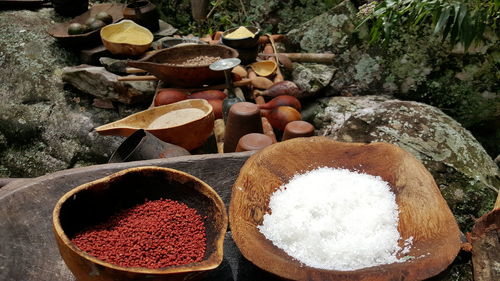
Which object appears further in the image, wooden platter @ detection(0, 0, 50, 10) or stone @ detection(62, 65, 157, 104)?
wooden platter @ detection(0, 0, 50, 10)

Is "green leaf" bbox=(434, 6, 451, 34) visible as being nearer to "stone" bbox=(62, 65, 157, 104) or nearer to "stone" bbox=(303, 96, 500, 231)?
"stone" bbox=(303, 96, 500, 231)

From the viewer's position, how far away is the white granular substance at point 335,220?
109 cm

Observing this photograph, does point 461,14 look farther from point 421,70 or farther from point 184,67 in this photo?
point 184,67

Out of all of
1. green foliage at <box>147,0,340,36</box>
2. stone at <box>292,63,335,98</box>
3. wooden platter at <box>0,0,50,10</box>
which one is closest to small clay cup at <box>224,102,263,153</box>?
stone at <box>292,63,335,98</box>

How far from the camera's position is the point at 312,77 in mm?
3225

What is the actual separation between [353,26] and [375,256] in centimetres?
276

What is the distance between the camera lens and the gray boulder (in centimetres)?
326

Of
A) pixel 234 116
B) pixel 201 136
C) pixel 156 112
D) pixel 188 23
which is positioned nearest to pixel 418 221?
pixel 234 116

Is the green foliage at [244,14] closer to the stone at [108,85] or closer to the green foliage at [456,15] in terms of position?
the stone at [108,85]

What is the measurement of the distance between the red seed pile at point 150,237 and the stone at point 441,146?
1472 mm

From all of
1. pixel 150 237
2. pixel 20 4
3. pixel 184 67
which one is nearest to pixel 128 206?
pixel 150 237

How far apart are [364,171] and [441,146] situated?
121 cm

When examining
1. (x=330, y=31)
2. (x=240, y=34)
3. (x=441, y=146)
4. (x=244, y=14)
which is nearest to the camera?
(x=441, y=146)

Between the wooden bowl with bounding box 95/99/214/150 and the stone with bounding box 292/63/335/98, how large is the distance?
3.98 ft
